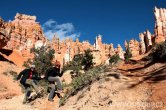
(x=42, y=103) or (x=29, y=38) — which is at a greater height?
(x=29, y=38)

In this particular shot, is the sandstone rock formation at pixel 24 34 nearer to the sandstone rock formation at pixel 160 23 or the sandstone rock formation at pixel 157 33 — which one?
the sandstone rock formation at pixel 157 33

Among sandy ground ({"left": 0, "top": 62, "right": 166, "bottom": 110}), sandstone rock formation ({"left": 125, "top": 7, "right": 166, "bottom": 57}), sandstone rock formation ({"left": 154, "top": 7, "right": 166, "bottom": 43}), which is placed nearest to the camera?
sandy ground ({"left": 0, "top": 62, "right": 166, "bottom": 110})

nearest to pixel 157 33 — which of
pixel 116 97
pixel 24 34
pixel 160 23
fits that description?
pixel 160 23

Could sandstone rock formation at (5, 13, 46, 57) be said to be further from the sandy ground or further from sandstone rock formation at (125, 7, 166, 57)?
the sandy ground

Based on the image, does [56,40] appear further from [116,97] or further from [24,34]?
[116,97]

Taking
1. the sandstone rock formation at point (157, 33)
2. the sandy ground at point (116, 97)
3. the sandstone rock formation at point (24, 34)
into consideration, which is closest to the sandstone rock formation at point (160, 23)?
the sandstone rock formation at point (157, 33)

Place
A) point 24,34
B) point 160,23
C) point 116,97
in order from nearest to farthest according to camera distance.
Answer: point 116,97
point 24,34
point 160,23

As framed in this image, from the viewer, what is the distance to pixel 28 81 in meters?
14.7

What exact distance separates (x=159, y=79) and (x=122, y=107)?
3947 millimetres

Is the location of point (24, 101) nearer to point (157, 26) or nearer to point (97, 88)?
point (97, 88)

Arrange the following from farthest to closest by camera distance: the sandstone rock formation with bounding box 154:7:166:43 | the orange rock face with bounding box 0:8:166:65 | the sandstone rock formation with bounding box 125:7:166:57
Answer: the sandstone rock formation with bounding box 154:7:166:43 < the sandstone rock formation with bounding box 125:7:166:57 < the orange rock face with bounding box 0:8:166:65

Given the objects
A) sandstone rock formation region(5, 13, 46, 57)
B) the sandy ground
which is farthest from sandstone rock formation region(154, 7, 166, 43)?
the sandy ground

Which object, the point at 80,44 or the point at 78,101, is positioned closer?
the point at 78,101

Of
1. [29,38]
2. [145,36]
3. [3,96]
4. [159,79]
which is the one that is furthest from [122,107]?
[145,36]
